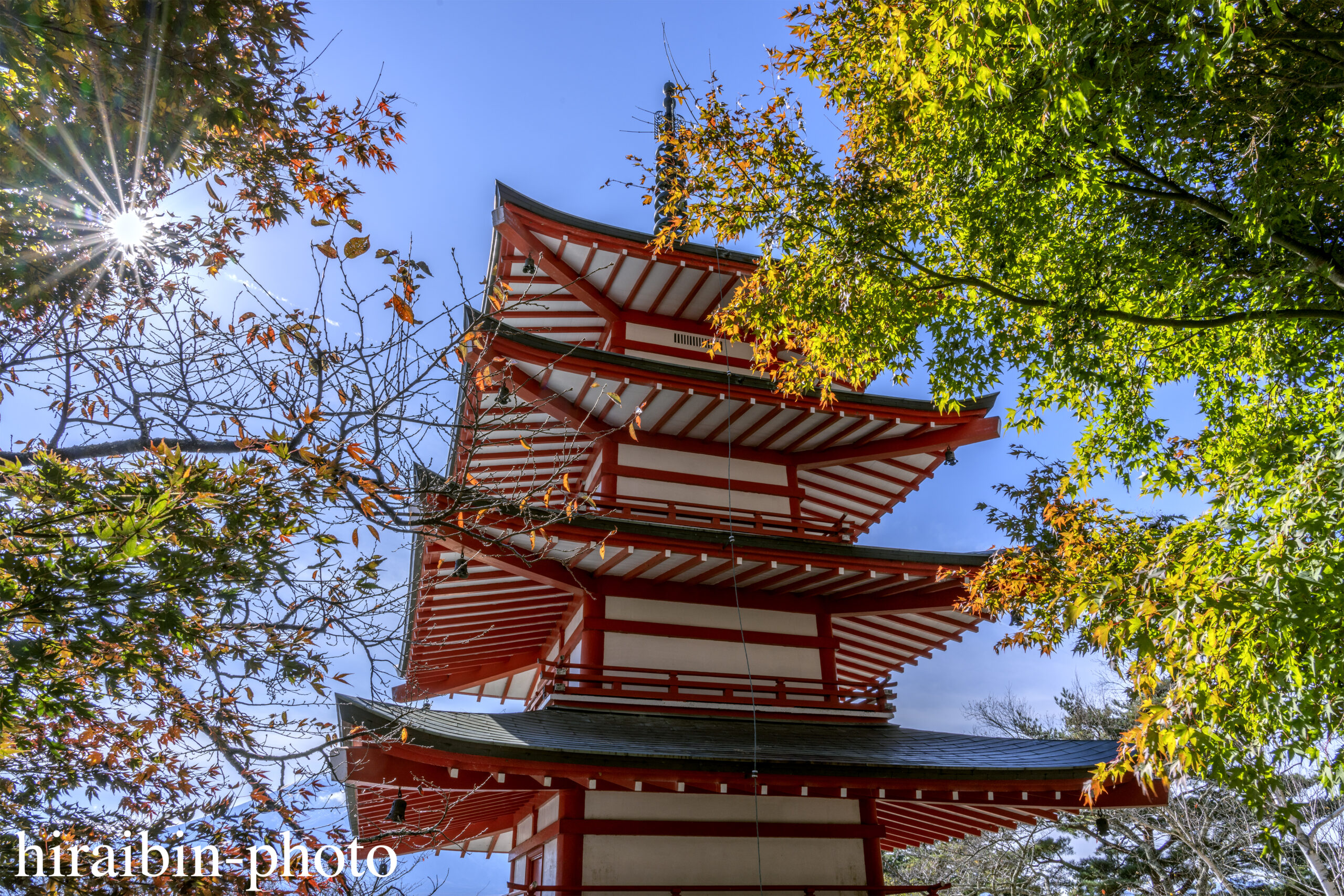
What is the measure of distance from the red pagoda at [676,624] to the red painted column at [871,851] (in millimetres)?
31

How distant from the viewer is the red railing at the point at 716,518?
9.42 meters

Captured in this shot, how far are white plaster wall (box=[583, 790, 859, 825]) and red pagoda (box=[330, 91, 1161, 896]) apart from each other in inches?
1.1

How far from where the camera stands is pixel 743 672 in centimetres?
945

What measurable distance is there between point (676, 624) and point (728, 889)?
3.05 metres

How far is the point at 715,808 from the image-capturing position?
329 inches

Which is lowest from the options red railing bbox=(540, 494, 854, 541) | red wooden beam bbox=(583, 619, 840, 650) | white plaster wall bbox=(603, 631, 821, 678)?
white plaster wall bbox=(603, 631, 821, 678)

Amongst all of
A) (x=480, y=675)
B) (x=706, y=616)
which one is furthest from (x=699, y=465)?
(x=480, y=675)

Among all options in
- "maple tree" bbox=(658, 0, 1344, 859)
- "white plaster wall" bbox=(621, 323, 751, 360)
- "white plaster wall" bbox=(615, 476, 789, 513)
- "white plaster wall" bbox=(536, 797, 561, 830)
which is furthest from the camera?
Answer: "white plaster wall" bbox=(621, 323, 751, 360)

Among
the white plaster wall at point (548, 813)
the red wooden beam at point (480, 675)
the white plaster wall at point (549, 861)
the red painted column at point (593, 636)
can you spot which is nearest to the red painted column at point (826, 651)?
the white plaster wall at point (549, 861)

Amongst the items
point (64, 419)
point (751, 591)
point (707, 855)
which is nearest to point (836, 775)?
point (707, 855)

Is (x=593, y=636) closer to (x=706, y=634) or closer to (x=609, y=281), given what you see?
(x=706, y=634)

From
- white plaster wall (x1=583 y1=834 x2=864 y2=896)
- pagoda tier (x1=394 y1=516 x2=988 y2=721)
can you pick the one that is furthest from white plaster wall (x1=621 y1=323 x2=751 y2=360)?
white plaster wall (x1=583 y1=834 x2=864 y2=896)

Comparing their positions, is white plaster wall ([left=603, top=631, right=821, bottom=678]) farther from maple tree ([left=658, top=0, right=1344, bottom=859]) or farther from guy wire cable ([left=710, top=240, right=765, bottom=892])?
maple tree ([left=658, top=0, right=1344, bottom=859])

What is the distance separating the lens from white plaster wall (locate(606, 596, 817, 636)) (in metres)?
9.41
